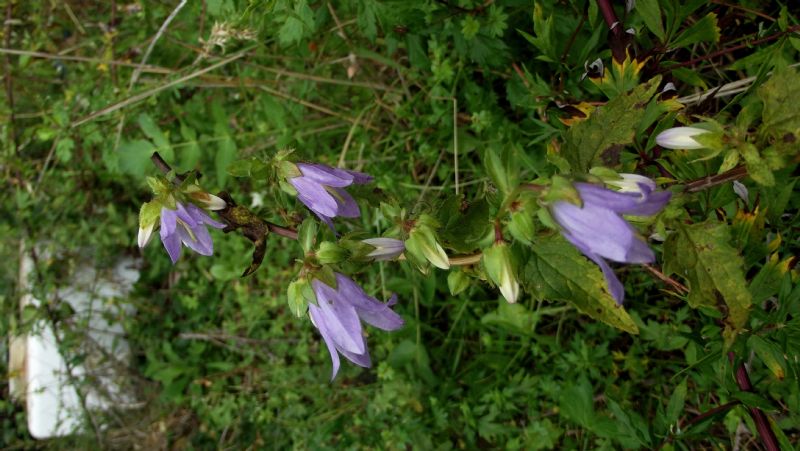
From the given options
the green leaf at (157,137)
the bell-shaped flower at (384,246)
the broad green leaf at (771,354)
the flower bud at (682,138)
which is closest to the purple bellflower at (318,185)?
the bell-shaped flower at (384,246)

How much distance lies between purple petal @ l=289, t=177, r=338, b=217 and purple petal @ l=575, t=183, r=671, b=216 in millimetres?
441

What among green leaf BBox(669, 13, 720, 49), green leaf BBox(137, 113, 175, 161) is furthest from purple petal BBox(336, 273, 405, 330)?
green leaf BBox(137, 113, 175, 161)

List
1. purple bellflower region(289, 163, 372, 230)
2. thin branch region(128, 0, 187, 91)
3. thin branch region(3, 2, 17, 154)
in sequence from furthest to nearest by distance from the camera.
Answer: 1. thin branch region(3, 2, 17, 154)
2. thin branch region(128, 0, 187, 91)
3. purple bellflower region(289, 163, 372, 230)

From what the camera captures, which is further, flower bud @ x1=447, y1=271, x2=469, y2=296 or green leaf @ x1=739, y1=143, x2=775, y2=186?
flower bud @ x1=447, y1=271, x2=469, y2=296

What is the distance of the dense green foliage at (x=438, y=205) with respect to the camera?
97 centimetres

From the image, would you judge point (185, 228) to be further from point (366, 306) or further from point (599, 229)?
point (599, 229)

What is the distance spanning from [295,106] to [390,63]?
364 millimetres

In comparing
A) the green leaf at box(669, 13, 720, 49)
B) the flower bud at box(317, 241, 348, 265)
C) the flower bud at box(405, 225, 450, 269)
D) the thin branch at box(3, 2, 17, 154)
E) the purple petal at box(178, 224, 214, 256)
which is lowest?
the thin branch at box(3, 2, 17, 154)

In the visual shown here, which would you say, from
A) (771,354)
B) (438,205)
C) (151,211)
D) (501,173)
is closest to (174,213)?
(151,211)

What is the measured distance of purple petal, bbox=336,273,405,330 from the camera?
3.18 ft

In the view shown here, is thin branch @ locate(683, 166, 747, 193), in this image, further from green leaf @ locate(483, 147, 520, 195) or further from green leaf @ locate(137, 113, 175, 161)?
green leaf @ locate(137, 113, 175, 161)

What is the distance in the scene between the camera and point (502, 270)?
33.1 inches

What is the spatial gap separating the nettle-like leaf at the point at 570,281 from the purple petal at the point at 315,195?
344 millimetres

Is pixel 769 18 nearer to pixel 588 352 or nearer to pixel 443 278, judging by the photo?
pixel 588 352
